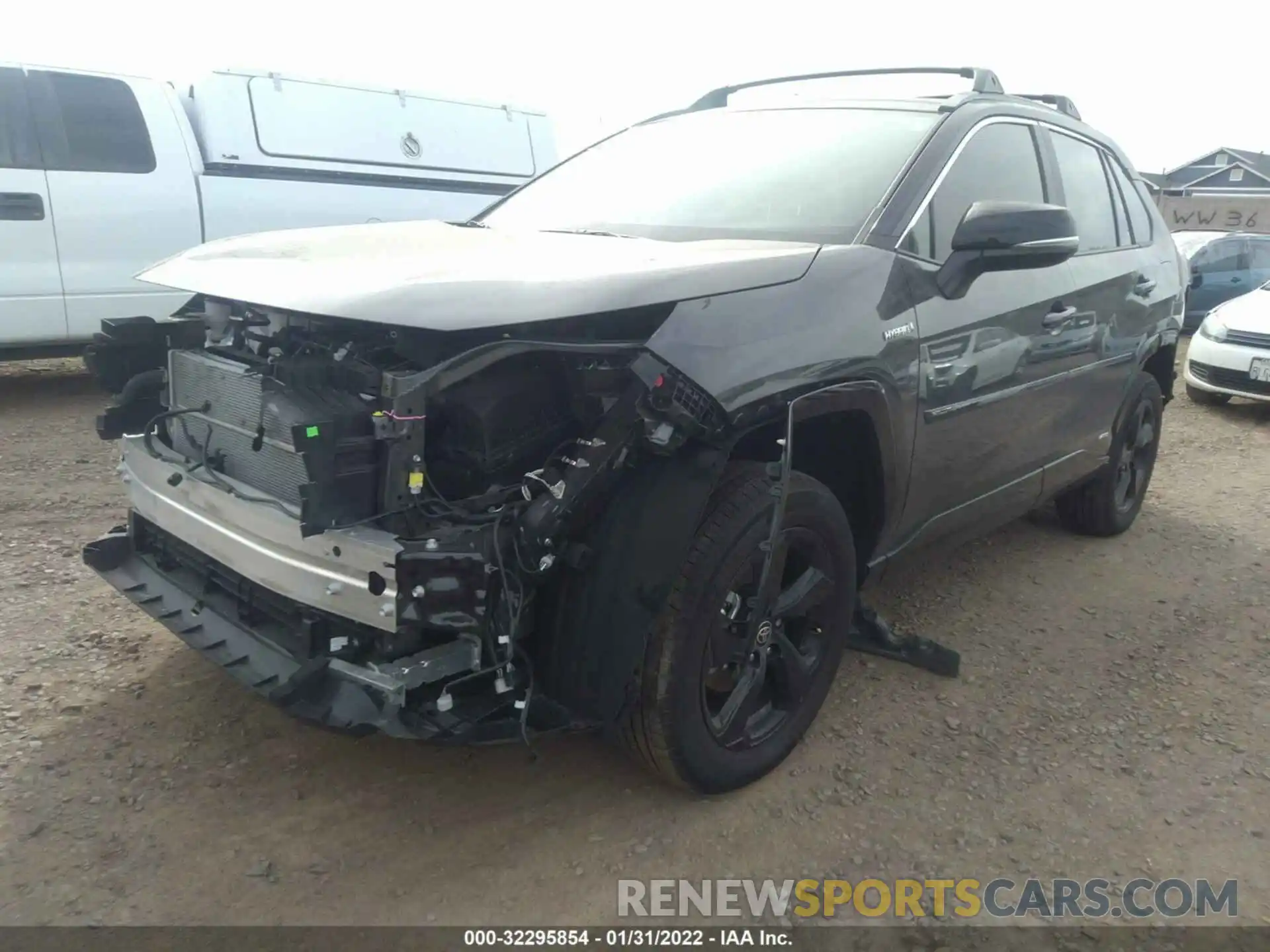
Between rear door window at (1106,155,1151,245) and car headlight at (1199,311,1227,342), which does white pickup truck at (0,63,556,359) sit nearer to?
rear door window at (1106,155,1151,245)

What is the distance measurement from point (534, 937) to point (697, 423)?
1179 millimetres

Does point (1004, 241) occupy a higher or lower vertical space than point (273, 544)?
higher

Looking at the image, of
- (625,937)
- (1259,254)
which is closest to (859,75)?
(625,937)

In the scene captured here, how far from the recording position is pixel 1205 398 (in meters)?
9.08

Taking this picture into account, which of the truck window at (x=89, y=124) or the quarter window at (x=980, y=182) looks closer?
the quarter window at (x=980, y=182)

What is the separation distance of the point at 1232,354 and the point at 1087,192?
207 inches

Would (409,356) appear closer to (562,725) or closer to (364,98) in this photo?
(562,725)

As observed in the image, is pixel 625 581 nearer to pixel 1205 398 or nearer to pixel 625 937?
pixel 625 937

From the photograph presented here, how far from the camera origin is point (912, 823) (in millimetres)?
2645

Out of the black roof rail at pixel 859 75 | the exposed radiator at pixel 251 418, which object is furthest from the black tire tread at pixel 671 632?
the black roof rail at pixel 859 75

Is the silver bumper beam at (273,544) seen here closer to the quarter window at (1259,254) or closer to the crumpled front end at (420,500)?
the crumpled front end at (420,500)

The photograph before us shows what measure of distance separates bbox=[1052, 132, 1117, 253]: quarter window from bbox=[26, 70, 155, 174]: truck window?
5.42 meters

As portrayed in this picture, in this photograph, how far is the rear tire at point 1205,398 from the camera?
895cm

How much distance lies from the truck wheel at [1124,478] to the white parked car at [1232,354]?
12.8 ft
